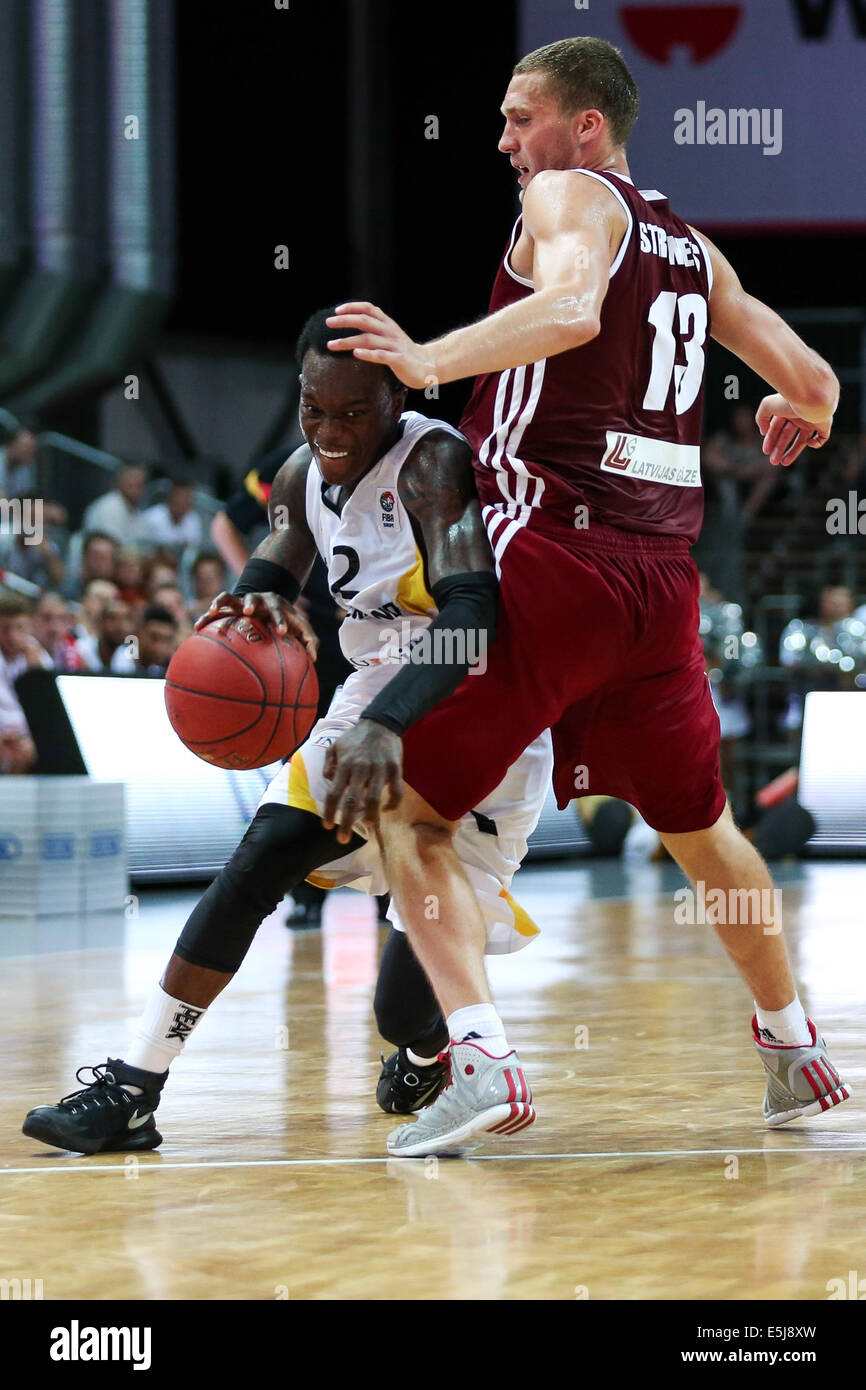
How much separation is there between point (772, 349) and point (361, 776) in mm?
1333

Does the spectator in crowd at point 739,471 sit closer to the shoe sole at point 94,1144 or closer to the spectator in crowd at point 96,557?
the spectator in crowd at point 96,557

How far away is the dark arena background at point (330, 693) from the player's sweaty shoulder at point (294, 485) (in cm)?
68

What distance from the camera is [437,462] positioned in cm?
313

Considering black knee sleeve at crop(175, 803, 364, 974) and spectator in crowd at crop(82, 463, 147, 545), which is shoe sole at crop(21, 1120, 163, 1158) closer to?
black knee sleeve at crop(175, 803, 364, 974)

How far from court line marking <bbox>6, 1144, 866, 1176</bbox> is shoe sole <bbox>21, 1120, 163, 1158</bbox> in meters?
0.03

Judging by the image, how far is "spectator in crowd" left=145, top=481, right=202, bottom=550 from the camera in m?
14.1

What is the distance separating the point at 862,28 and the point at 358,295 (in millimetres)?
5769

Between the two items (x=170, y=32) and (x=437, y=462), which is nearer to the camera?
(x=437, y=462)

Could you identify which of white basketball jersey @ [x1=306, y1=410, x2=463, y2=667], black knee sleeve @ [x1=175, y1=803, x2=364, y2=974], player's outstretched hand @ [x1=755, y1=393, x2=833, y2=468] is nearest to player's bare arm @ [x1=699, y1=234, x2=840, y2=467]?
player's outstretched hand @ [x1=755, y1=393, x2=833, y2=468]

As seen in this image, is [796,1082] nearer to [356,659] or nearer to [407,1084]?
[407,1084]

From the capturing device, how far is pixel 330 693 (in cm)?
664

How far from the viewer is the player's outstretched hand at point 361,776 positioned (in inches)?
108
